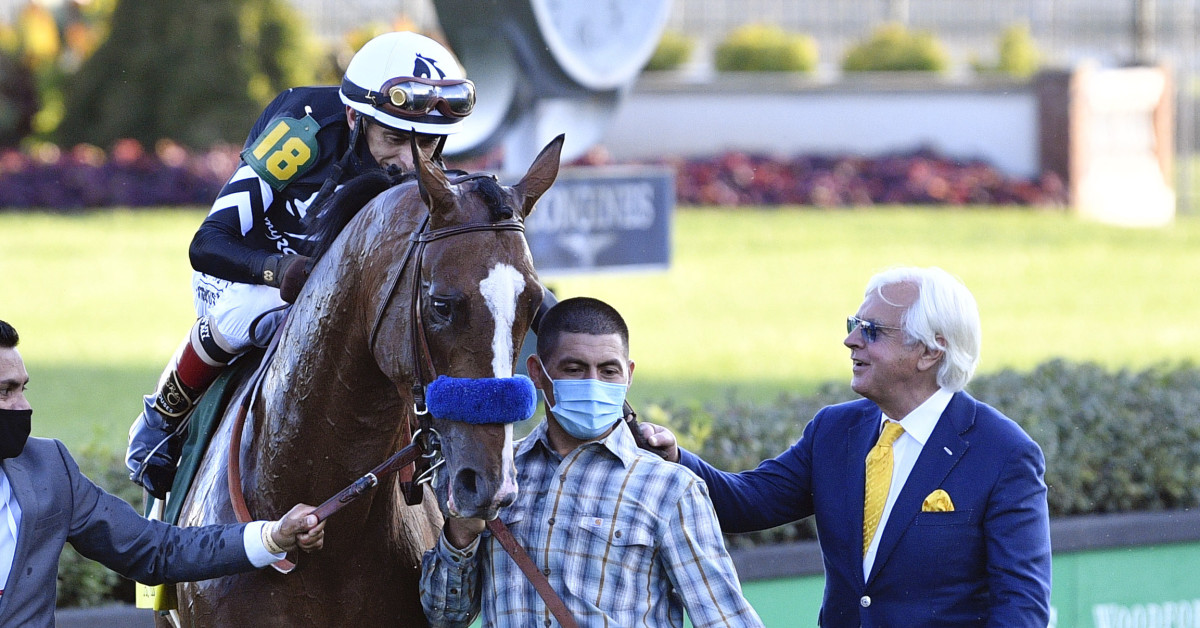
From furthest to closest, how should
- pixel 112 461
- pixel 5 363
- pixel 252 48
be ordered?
pixel 252 48, pixel 112 461, pixel 5 363

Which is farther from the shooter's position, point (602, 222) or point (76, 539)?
point (602, 222)

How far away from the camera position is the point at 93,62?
2086 cm

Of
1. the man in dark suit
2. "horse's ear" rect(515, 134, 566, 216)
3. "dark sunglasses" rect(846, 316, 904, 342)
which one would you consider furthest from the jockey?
"dark sunglasses" rect(846, 316, 904, 342)

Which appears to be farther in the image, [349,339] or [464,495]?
[349,339]

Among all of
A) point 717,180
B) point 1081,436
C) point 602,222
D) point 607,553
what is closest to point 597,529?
point 607,553

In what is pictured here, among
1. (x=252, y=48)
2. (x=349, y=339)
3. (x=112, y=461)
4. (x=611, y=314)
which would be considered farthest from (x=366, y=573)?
(x=252, y=48)

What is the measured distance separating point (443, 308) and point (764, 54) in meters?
22.3

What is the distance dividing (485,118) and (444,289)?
4.19 metres

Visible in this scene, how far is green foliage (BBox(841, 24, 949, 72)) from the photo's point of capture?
24.3 metres

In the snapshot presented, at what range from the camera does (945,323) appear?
324cm

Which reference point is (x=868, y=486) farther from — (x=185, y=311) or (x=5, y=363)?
(x=185, y=311)

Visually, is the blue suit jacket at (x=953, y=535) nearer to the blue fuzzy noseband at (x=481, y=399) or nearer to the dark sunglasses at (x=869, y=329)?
the dark sunglasses at (x=869, y=329)

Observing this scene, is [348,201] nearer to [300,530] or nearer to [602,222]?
[300,530]

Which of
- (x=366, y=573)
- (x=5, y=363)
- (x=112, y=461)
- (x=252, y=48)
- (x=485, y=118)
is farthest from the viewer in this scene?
(x=252, y=48)
